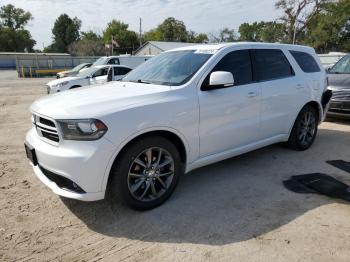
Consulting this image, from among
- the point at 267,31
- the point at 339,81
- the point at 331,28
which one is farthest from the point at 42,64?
the point at 331,28

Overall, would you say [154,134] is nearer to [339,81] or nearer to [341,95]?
[341,95]

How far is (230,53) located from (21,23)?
Answer: 10254 cm

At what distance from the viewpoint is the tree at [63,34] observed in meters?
93.1

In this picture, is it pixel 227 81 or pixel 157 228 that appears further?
pixel 227 81

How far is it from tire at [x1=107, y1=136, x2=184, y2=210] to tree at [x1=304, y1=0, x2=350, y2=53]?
5501 centimetres

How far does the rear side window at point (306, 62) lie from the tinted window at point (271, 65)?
34 cm

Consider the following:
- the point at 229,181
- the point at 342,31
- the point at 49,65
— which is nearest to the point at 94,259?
the point at 229,181

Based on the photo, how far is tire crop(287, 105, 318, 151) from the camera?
17.8 feet

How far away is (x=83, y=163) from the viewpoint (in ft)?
9.93

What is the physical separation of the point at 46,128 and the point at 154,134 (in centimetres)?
115

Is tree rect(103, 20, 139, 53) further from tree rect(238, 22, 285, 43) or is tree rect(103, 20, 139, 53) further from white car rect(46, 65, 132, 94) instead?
white car rect(46, 65, 132, 94)

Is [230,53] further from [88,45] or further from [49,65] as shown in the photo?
[88,45]

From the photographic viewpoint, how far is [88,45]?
213 feet

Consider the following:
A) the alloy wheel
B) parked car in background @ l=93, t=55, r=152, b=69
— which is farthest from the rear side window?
parked car in background @ l=93, t=55, r=152, b=69
